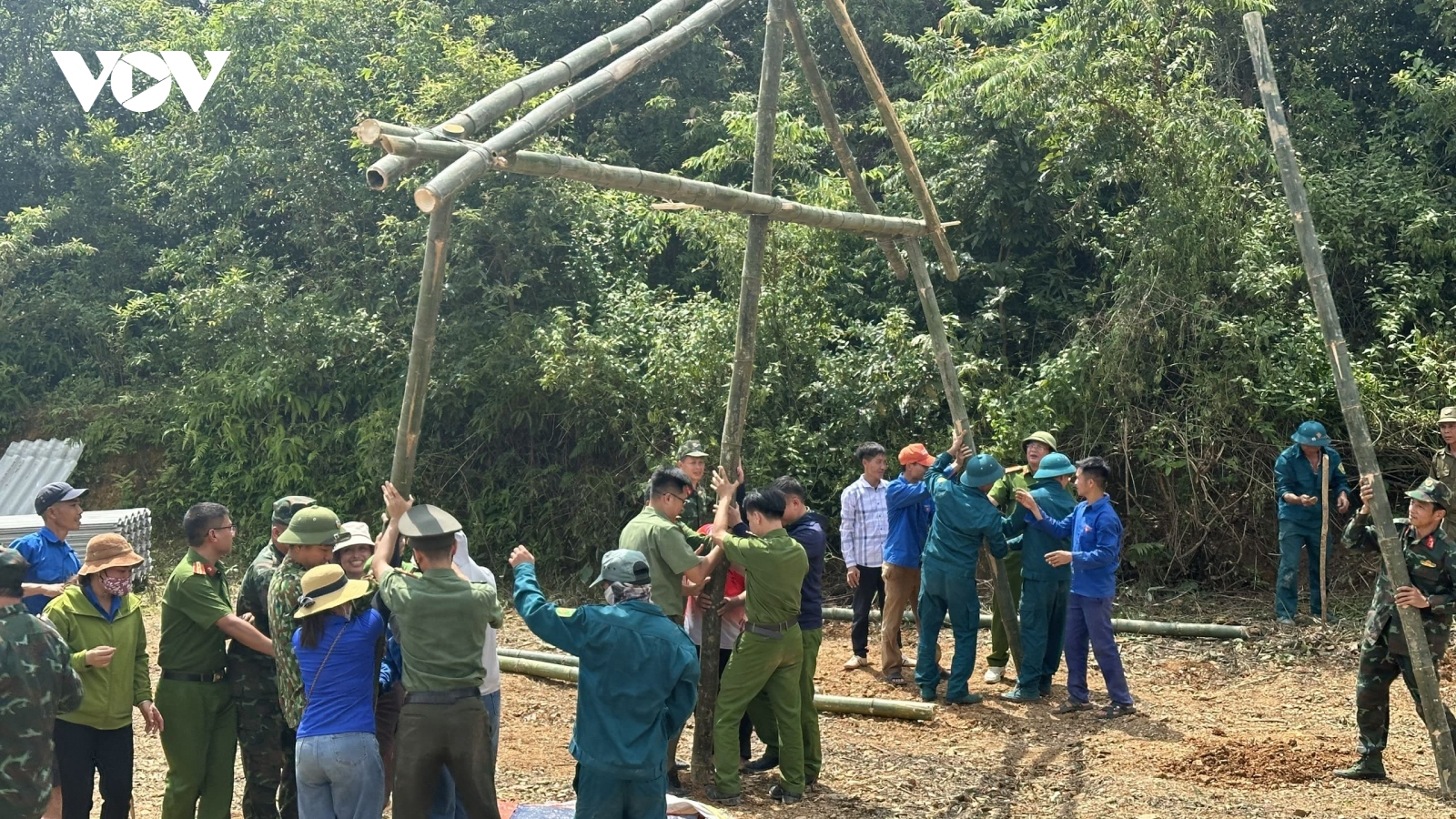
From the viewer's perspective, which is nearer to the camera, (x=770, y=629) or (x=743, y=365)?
(x=770, y=629)

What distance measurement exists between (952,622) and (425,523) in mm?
4955

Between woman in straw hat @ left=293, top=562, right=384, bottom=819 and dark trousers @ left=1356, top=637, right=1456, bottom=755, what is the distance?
216 inches

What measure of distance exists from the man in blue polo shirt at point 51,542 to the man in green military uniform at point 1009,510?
6.17 m

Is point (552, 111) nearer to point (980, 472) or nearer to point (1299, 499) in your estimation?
point (980, 472)

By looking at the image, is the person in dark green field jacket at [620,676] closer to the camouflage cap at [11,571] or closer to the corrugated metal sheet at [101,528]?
the camouflage cap at [11,571]

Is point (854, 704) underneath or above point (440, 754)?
underneath

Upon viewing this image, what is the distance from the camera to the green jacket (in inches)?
244

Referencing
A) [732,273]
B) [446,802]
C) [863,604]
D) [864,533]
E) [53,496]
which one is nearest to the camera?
[446,802]

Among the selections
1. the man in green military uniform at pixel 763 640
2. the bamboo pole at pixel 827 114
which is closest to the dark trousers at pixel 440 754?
the man in green military uniform at pixel 763 640

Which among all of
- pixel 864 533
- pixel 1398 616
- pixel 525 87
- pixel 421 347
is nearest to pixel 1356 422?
pixel 1398 616

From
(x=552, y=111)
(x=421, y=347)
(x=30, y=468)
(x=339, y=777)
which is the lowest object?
(x=339, y=777)

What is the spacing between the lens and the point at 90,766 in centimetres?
630

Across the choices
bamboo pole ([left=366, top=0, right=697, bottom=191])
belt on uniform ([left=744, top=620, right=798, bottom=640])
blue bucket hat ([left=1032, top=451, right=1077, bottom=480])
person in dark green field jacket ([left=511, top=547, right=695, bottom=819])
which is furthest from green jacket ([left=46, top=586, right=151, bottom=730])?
blue bucket hat ([left=1032, top=451, right=1077, bottom=480])

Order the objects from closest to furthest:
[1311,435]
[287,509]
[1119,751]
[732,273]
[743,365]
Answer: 1. [287,509]
2. [743,365]
3. [1119,751]
4. [1311,435]
5. [732,273]
